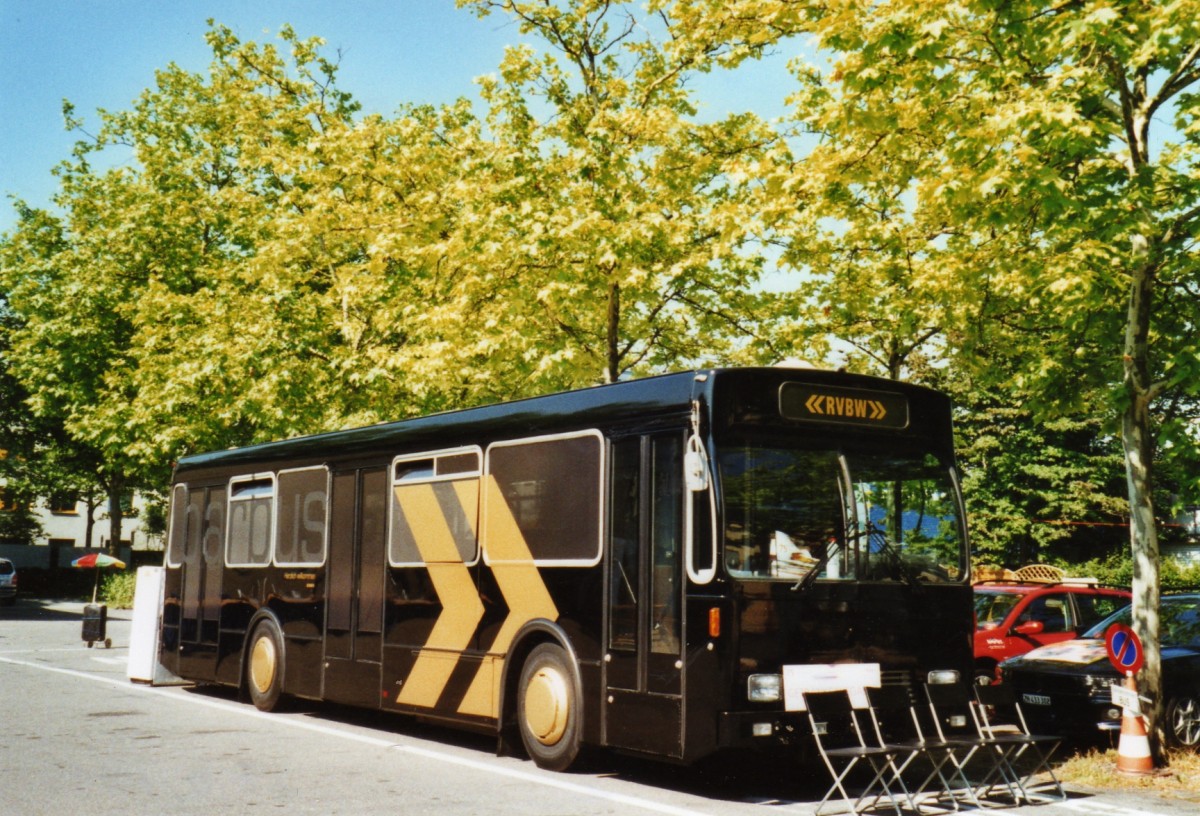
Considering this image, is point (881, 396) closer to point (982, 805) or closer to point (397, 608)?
point (982, 805)

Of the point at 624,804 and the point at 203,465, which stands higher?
the point at 203,465

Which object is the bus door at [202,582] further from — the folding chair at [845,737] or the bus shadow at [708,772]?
the folding chair at [845,737]

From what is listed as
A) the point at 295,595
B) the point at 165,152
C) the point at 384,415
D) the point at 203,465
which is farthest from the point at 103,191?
the point at 295,595

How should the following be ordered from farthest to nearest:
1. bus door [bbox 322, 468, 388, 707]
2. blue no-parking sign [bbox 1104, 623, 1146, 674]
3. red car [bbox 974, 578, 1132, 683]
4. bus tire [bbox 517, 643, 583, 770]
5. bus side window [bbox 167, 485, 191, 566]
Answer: bus side window [bbox 167, 485, 191, 566] → red car [bbox 974, 578, 1132, 683] → bus door [bbox 322, 468, 388, 707] → blue no-parking sign [bbox 1104, 623, 1146, 674] → bus tire [bbox 517, 643, 583, 770]

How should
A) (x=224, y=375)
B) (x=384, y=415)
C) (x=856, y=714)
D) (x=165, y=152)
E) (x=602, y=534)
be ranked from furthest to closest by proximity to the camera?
1. (x=165, y=152)
2. (x=224, y=375)
3. (x=384, y=415)
4. (x=602, y=534)
5. (x=856, y=714)

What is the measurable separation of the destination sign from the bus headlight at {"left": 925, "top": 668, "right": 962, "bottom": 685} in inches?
72.9

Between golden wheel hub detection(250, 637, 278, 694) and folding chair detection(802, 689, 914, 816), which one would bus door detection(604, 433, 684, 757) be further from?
golden wheel hub detection(250, 637, 278, 694)

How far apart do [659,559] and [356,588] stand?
15.2ft

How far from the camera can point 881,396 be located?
934cm

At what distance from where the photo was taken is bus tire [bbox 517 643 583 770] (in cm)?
938

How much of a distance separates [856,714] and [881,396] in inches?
93.6

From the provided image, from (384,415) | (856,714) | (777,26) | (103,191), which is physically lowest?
(856,714)

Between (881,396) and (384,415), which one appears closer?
(881,396)

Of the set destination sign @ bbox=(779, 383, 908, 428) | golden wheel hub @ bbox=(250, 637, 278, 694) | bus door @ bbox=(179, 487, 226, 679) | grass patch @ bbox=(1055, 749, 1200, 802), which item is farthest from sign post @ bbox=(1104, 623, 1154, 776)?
bus door @ bbox=(179, 487, 226, 679)
